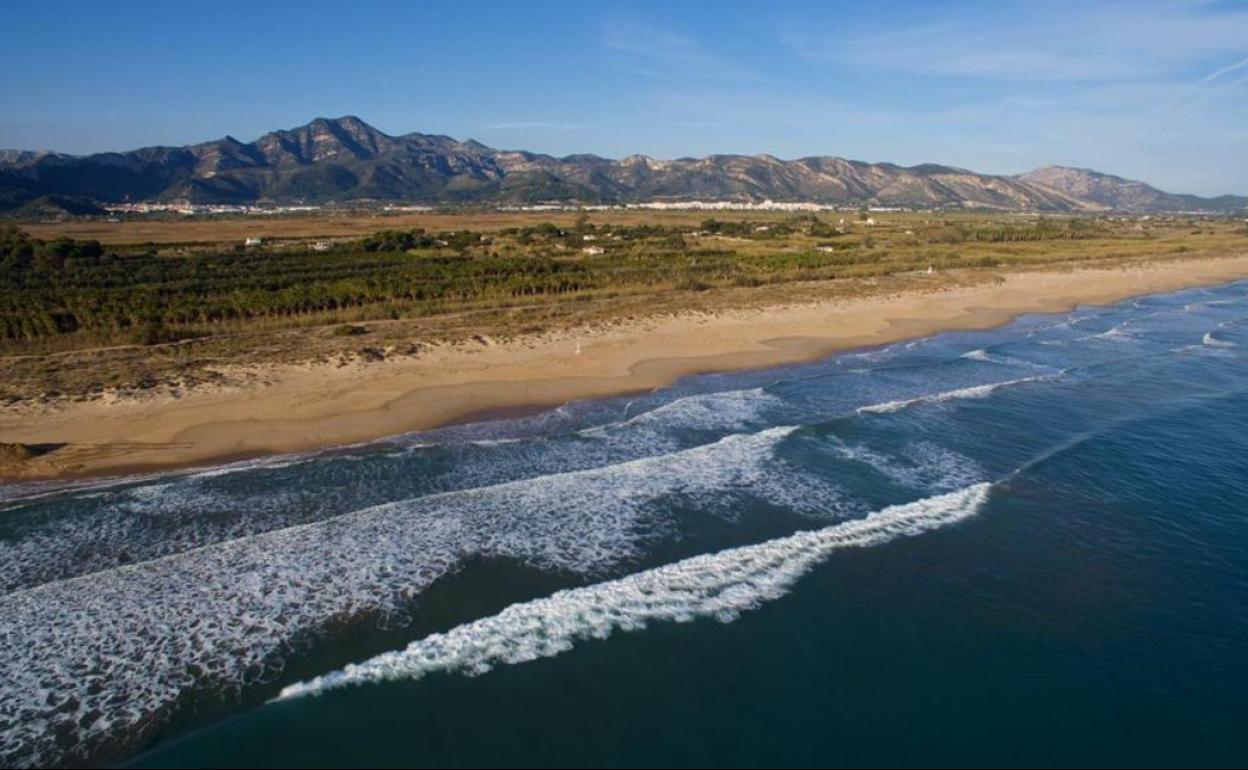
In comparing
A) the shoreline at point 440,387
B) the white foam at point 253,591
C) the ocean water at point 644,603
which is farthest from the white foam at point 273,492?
the shoreline at point 440,387

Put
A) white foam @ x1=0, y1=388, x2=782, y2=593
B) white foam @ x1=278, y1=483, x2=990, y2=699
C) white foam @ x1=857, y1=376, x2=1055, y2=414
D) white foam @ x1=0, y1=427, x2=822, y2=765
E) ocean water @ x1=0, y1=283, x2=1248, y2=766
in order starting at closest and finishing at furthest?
1. ocean water @ x1=0, y1=283, x2=1248, y2=766
2. white foam @ x1=0, y1=427, x2=822, y2=765
3. white foam @ x1=278, y1=483, x2=990, y2=699
4. white foam @ x1=0, y1=388, x2=782, y2=593
5. white foam @ x1=857, y1=376, x2=1055, y2=414

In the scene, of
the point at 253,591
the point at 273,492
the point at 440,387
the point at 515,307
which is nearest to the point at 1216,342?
the point at 515,307

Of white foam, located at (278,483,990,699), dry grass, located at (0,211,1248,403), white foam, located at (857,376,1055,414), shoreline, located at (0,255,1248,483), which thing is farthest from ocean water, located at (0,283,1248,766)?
dry grass, located at (0,211,1248,403)

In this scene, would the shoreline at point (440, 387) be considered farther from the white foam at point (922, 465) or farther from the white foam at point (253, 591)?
the white foam at point (922, 465)

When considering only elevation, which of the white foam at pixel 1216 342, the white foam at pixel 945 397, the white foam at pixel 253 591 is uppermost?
the white foam at pixel 1216 342

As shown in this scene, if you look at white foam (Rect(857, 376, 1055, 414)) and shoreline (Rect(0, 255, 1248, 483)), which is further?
white foam (Rect(857, 376, 1055, 414))

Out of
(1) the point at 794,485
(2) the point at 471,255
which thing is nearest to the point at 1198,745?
(1) the point at 794,485

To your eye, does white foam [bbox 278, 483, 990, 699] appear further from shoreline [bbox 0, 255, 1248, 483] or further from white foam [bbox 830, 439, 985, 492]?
shoreline [bbox 0, 255, 1248, 483]
